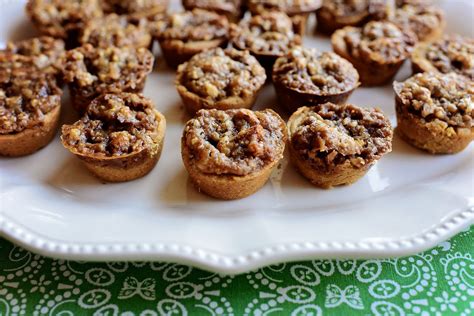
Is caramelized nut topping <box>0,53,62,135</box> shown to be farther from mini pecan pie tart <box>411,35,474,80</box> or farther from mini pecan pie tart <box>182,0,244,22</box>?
mini pecan pie tart <box>411,35,474,80</box>

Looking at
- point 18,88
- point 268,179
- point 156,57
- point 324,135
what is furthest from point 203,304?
point 156,57

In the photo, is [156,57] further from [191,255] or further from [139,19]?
[191,255]

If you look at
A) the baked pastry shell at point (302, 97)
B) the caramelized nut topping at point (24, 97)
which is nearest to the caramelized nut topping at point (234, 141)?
the baked pastry shell at point (302, 97)

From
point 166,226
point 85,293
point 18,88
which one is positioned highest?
point 18,88

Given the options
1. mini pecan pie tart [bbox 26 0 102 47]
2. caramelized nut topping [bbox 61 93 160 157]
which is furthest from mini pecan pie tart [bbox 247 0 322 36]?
caramelized nut topping [bbox 61 93 160 157]

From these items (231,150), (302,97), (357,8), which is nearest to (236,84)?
(302,97)

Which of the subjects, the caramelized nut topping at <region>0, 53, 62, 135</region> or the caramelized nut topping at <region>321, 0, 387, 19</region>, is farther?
the caramelized nut topping at <region>321, 0, 387, 19</region>
